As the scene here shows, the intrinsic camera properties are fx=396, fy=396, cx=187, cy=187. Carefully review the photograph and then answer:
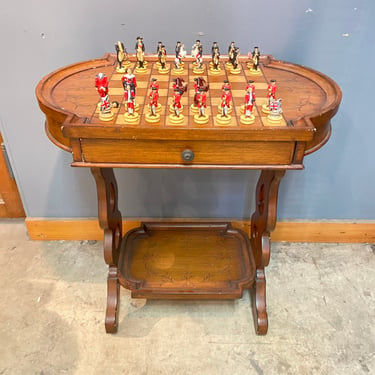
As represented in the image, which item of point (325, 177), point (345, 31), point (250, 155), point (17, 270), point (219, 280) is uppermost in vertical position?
point (345, 31)

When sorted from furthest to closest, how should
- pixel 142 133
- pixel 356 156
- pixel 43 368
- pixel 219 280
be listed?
pixel 356 156 → pixel 219 280 → pixel 43 368 → pixel 142 133

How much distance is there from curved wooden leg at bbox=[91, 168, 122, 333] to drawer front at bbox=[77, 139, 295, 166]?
0.27 metres

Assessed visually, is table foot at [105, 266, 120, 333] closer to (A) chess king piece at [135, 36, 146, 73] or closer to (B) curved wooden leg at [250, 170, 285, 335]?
(B) curved wooden leg at [250, 170, 285, 335]

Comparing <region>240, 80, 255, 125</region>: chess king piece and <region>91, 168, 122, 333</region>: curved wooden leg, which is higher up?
<region>240, 80, 255, 125</region>: chess king piece

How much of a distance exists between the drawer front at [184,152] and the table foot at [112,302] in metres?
0.71

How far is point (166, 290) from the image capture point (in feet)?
5.89

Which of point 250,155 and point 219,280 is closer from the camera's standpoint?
point 250,155

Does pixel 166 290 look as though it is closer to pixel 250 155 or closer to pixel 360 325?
pixel 250 155

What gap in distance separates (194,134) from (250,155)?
0.67 feet

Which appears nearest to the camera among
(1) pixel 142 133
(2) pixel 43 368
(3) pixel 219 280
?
(1) pixel 142 133

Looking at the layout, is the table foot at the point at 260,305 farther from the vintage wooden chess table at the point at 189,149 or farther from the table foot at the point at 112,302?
the table foot at the point at 112,302

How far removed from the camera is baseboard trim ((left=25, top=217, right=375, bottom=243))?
230 centimetres

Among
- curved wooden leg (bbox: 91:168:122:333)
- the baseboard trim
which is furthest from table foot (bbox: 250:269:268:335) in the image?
curved wooden leg (bbox: 91:168:122:333)

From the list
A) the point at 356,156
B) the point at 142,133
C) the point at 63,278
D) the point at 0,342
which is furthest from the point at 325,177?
the point at 0,342
